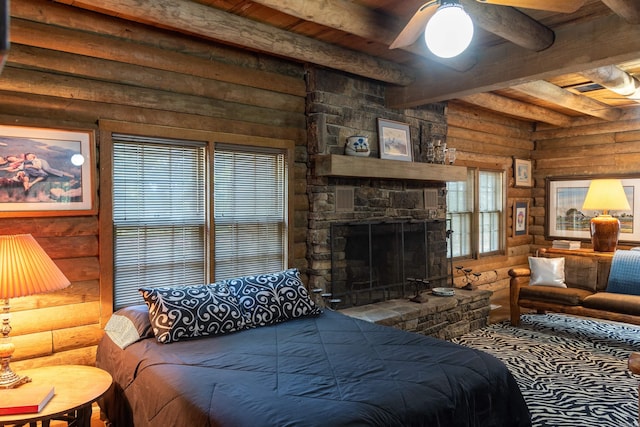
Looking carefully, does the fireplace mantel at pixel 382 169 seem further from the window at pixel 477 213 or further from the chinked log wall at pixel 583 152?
the chinked log wall at pixel 583 152

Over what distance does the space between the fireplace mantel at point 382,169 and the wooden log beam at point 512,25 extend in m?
1.60

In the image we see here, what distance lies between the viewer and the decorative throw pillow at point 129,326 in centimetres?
286

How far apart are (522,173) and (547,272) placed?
2468mm

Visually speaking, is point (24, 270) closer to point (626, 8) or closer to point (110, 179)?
point (110, 179)

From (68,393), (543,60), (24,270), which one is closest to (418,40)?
(543,60)

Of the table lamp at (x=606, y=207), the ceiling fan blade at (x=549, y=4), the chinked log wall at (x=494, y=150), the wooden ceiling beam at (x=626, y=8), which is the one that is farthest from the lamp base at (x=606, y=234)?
the ceiling fan blade at (x=549, y=4)

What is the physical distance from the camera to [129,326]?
292 centimetres

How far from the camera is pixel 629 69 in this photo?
4.77 meters

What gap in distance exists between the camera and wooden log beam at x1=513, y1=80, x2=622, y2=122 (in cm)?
513

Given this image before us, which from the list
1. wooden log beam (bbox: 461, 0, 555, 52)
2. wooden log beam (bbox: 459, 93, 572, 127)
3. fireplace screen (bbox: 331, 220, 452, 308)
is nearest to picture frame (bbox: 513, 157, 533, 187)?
wooden log beam (bbox: 459, 93, 572, 127)

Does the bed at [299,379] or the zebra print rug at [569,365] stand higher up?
the bed at [299,379]

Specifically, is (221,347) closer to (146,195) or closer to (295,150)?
(146,195)

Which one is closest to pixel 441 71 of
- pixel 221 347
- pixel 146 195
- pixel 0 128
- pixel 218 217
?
pixel 218 217

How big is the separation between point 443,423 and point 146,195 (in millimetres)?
2576
